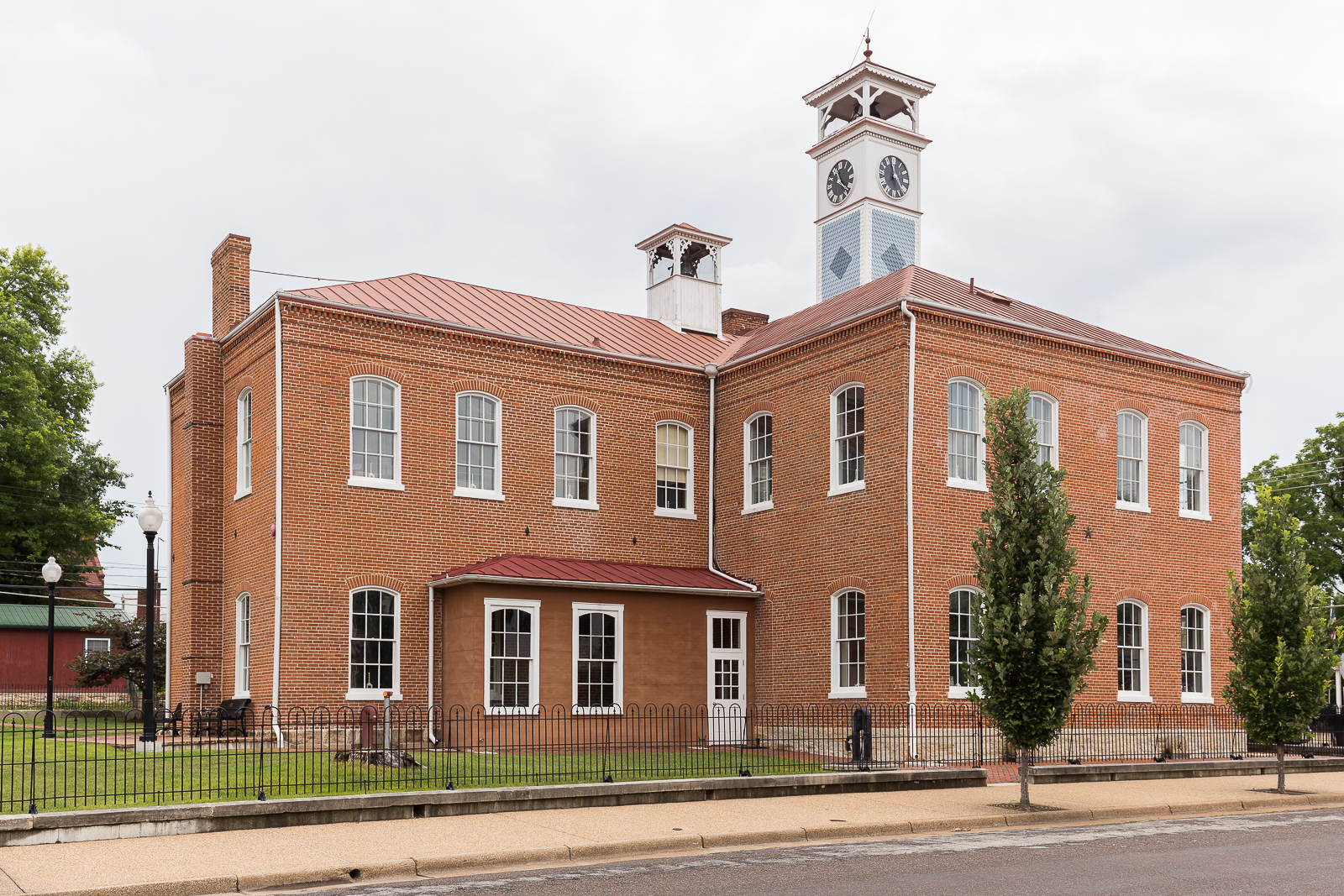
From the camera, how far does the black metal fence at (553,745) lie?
15.6 metres

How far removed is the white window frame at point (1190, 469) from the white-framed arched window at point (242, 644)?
19.1 m

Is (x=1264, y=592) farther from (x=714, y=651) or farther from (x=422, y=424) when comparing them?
(x=422, y=424)

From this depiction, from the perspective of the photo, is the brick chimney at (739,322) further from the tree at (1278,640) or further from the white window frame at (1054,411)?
the tree at (1278,640)

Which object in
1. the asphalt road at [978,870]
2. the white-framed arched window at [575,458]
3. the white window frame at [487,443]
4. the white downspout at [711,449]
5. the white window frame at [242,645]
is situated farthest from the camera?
the white downspout at [711,449]

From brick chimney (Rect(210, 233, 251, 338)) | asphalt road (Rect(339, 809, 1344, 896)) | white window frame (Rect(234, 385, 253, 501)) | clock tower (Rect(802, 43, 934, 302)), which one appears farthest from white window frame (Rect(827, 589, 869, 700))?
clock tower (Rect(802, 43, 934, 302))

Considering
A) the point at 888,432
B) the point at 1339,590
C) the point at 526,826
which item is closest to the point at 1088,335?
the point at 888,432

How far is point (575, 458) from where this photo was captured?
2623 cm

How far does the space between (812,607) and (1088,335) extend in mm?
8514

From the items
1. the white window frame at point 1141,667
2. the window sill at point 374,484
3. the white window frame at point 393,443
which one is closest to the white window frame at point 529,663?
the window sill at point 374,484

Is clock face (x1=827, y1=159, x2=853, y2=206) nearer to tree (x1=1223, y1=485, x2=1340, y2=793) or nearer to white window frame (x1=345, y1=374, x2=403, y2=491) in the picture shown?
white window frame (x1=345, y1=374, x2=403, y2=491)

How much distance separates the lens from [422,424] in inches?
960

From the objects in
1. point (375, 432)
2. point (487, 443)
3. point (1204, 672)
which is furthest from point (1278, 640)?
point (375, 432)

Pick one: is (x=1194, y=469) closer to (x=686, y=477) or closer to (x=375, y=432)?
(x=686, y=477)

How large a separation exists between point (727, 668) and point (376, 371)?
9257mm
